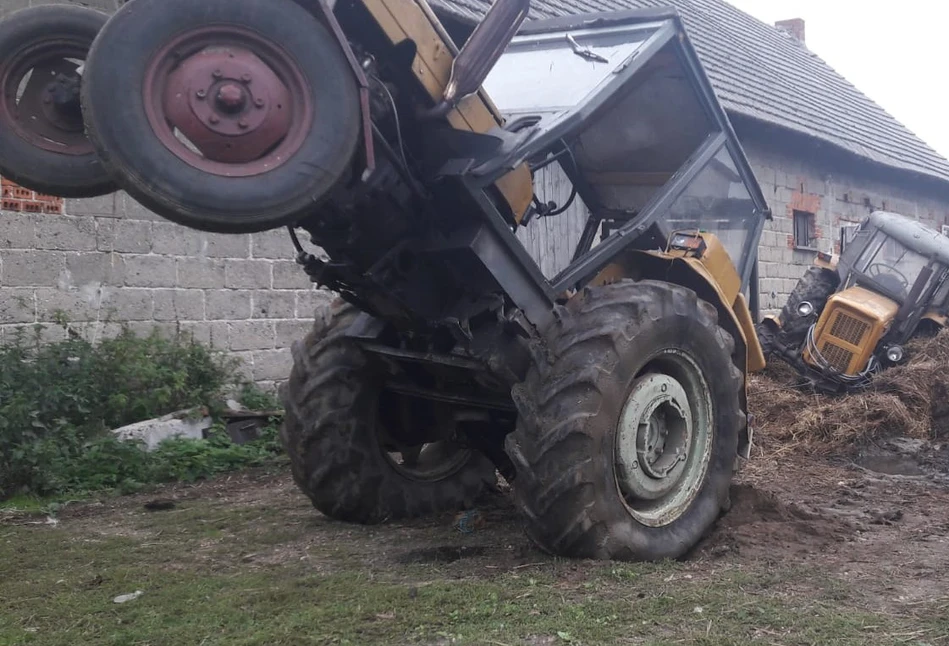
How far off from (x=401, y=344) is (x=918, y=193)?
17049 mm

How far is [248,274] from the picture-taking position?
827 cm

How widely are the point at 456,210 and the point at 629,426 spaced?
1179 mm

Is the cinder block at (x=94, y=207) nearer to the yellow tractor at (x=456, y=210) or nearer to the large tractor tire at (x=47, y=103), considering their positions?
the yellow tractor at (x=456, y=210)

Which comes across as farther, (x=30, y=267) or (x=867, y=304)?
(x=867, y=304)

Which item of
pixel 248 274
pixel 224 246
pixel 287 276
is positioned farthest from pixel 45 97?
pixel 287 276

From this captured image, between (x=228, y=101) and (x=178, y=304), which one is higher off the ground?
(x=228, y=101)

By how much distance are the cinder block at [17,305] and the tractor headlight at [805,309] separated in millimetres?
7306

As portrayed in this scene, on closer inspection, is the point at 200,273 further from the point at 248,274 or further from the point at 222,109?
the point at 222,109

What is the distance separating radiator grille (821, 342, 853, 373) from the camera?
31.3ft

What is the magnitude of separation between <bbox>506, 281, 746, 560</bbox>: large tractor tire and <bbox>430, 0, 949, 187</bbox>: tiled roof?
6438 mm

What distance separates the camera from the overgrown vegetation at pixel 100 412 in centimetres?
629

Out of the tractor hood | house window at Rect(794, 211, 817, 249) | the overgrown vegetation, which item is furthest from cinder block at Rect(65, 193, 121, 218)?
house window at Rect(794, 211, 817, 249)

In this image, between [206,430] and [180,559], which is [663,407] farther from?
[206,430]

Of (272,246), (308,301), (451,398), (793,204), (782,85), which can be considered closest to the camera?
(451,398)
